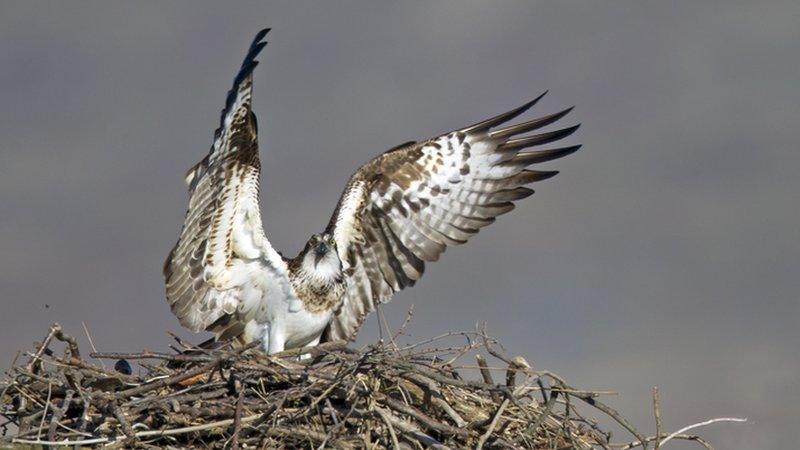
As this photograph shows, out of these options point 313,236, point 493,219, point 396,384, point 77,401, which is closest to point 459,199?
point 493,219

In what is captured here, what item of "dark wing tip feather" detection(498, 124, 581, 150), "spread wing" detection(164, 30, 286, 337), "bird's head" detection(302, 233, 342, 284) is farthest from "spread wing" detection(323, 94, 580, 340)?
"spread wing" detection(164, 30, 286, 337)

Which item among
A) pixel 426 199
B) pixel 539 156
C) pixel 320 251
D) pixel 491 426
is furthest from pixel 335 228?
pixel 491 426

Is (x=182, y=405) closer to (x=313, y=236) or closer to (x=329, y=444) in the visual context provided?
(x=329, y=444)

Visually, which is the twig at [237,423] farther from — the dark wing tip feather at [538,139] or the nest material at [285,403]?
the dark wing tip feather at [538,139]

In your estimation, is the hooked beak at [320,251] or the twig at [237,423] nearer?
the twig at [237,423]

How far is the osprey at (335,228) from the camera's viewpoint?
→ 29.1ft

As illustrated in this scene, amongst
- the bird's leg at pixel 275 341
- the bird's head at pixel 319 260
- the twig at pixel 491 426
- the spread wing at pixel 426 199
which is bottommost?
the twig at pixel 491 426

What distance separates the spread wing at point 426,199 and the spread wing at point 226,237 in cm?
89

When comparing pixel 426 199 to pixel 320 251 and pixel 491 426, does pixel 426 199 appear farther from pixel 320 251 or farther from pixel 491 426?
pixel 491 426

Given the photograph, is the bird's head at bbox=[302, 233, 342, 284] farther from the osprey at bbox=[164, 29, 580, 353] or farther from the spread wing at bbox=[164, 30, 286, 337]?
the spread wing at bbox=[164, 30, 286, 337]

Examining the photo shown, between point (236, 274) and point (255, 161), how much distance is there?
83cm

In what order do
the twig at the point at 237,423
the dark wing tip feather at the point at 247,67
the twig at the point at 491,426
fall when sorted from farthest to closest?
the dark wing tip feather at the point at 247,67 → the twig at the point at 491,426 → the twig at the point at 237,423

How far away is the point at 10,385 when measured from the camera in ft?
22.9

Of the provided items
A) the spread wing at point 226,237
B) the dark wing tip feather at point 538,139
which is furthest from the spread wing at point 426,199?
the spread wing at point 226,237
